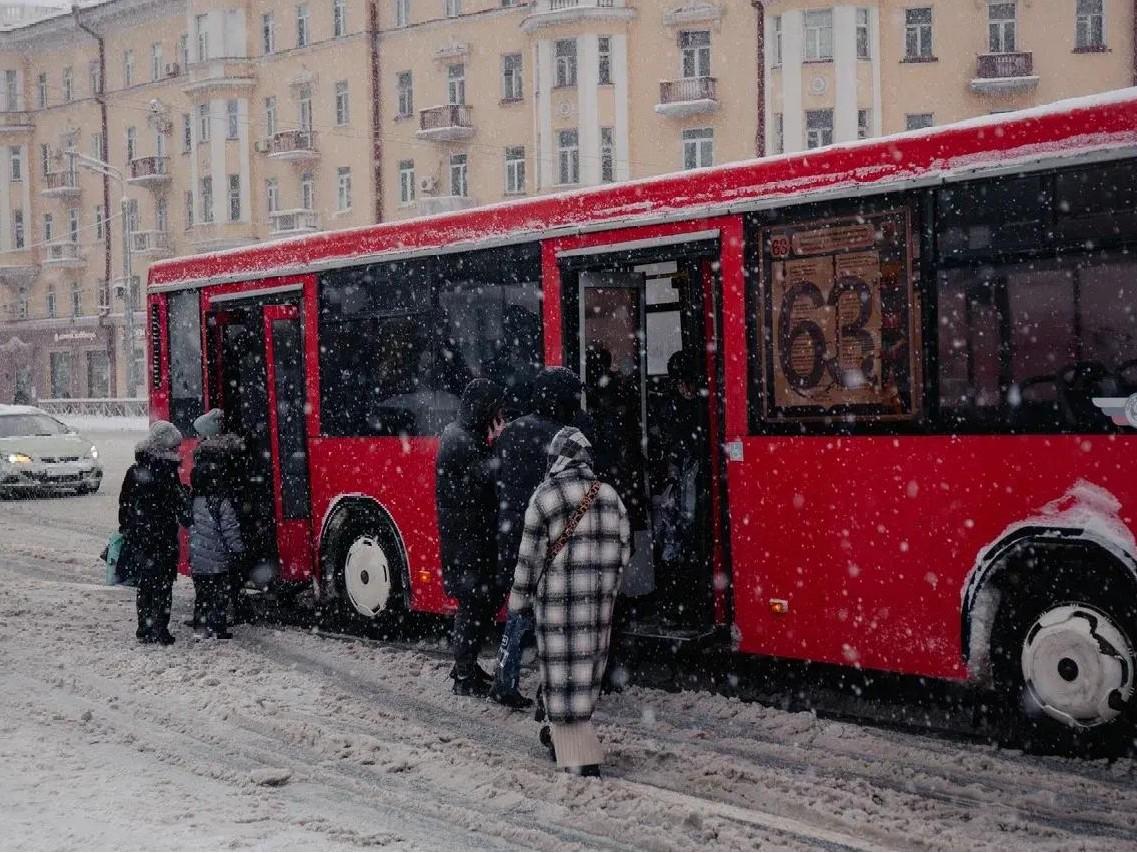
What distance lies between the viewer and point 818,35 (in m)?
39.1

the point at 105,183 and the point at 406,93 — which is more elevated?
the point at 406,93

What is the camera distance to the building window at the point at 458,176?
46375 mm

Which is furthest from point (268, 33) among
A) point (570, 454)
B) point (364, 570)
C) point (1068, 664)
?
point (1068, 664)

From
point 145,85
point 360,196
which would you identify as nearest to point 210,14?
point 145,85

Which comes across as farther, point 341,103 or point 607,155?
point 341,103

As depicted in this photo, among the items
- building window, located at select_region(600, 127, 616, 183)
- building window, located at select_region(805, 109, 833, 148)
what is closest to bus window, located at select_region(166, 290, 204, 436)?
building window, located at select_region(805, 109, 833, 148)

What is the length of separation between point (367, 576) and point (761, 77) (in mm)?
33262

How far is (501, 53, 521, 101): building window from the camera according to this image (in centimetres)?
4472

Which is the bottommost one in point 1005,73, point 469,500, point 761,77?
point 469,500

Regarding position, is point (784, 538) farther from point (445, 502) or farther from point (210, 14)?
point (210, 14)

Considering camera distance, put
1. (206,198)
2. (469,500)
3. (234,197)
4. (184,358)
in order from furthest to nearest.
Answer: (206,198) < (234,197) < (184,358) < (469,500)

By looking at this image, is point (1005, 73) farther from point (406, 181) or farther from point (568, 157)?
point (406, 181)

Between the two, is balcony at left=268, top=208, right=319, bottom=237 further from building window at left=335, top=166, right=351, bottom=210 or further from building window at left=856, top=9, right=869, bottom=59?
building window at left=856, top=9, right=869, bottom=59

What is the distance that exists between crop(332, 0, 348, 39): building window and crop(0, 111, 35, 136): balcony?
22340 millimetres
